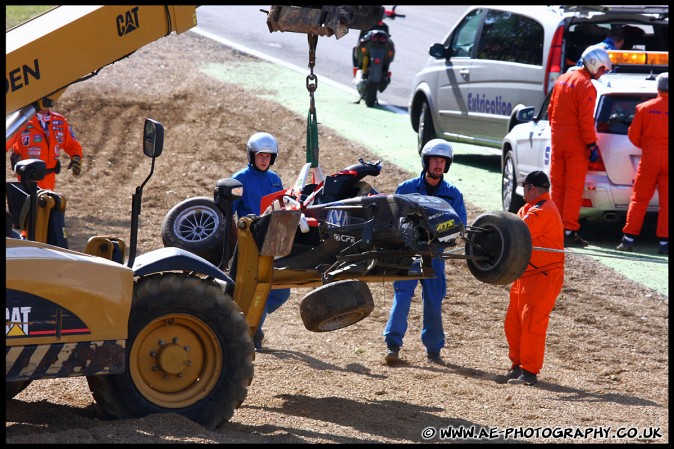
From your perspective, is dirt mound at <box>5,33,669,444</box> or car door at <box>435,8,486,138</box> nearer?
dirt mound at <box>5,33,669,444</box>

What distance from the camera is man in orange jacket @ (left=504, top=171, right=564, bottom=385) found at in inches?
372

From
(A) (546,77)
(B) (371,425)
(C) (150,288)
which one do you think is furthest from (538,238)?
(A) (546,77)

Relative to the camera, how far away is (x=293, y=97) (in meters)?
21.0

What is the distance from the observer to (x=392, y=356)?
10.2 m

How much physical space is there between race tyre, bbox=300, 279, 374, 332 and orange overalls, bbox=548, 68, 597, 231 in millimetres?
5734

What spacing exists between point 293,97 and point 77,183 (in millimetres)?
5202

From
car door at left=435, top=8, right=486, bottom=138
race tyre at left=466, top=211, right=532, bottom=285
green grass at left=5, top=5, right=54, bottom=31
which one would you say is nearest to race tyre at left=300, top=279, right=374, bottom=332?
race tyre at left=466, top=211, right=532, bottom=285

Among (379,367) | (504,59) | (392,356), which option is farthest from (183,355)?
(504,59)

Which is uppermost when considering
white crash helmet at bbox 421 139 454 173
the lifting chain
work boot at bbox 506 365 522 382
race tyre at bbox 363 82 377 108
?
the lifting chain

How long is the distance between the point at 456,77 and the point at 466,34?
26.5 inches

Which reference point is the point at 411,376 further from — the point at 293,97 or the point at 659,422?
the point at 293,97

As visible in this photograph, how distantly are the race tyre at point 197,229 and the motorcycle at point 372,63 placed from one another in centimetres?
1227

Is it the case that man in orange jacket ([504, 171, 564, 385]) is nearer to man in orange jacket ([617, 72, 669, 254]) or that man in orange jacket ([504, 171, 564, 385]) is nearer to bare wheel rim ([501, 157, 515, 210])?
man in orange jacket ([617, 72, 669, 254])

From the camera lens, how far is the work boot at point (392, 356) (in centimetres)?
1017
